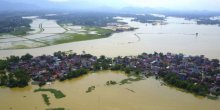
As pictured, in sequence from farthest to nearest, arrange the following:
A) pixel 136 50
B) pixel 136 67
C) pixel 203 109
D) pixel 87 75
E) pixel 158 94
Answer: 1. pixel 136 50
2. pixel 136 67
3. pixel 87 75
4. pixel 158 94
5. pixel 203 109

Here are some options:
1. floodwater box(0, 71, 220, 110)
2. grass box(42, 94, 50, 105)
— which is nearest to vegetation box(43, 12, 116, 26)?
floodwater box(0, 71, 220, 110)

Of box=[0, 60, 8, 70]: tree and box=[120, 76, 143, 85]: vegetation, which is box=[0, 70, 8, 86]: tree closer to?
box=[0, 60, 8, 70]: tree

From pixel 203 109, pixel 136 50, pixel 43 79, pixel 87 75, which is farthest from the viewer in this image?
pixel 136 50

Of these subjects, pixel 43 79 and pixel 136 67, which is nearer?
pixel 43 79

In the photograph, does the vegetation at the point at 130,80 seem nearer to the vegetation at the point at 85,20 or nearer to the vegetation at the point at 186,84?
the vegetation at the point at 186,84

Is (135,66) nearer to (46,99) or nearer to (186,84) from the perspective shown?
(186,84)

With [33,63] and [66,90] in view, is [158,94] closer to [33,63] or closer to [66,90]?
[66,90]

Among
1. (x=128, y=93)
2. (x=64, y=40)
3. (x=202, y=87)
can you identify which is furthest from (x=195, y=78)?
(x=64, y=40)
